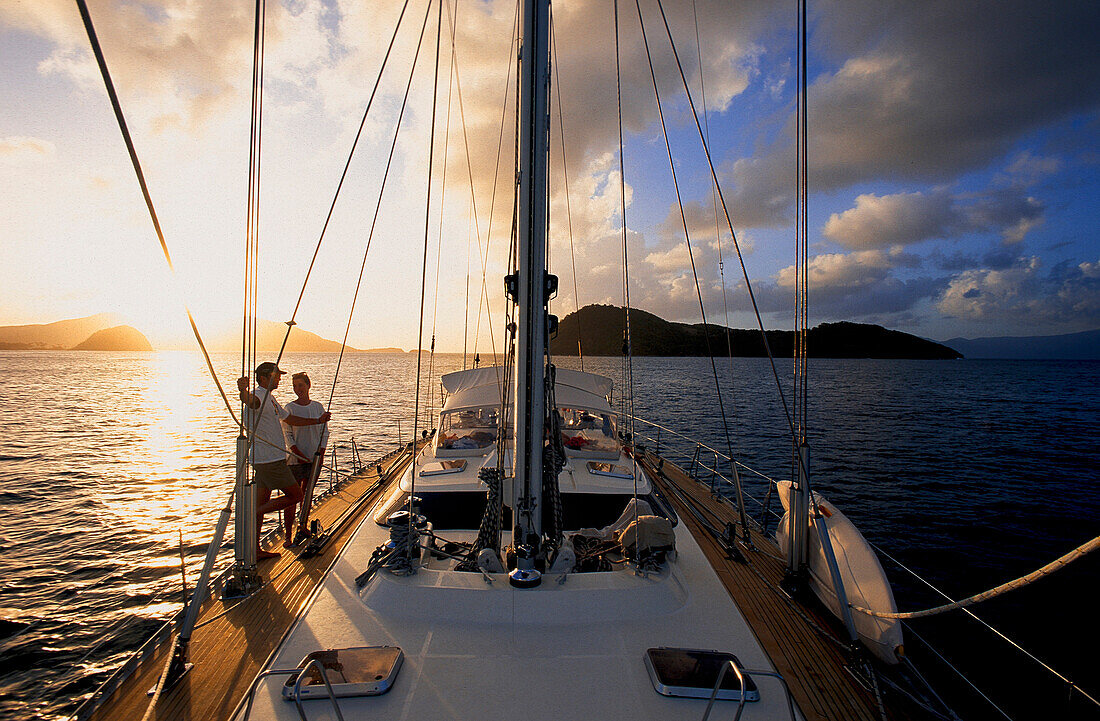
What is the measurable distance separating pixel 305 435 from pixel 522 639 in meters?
3.94

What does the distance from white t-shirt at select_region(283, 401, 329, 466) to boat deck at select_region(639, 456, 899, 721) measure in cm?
458

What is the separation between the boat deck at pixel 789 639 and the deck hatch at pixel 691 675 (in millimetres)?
437

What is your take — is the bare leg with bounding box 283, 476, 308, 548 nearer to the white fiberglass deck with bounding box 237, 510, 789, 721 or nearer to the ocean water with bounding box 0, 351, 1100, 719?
the ocean water with bounding box 0, 351, 1100, 719

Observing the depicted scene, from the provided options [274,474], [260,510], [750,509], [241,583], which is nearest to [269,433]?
[274,474]

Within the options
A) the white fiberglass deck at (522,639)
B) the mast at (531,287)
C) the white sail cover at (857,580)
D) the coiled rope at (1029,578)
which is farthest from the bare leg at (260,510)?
the coiled rope at (1029,578)

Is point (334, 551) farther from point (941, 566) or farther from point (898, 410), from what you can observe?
point (898, 410)

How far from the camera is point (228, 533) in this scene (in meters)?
10.8

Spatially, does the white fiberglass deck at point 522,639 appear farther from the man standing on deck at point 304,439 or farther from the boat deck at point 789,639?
the man standing on deck at point 304,439

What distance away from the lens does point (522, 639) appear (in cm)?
318

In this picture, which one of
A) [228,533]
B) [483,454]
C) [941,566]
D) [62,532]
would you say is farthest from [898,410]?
[62,532]

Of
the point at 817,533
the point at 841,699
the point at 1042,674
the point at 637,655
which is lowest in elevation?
the point at 1042,674

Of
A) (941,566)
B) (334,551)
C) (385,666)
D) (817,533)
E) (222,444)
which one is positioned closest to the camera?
(385,666)

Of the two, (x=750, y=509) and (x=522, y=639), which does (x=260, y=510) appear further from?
(x=750, y=509)

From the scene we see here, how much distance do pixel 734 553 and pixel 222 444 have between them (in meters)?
21.7
